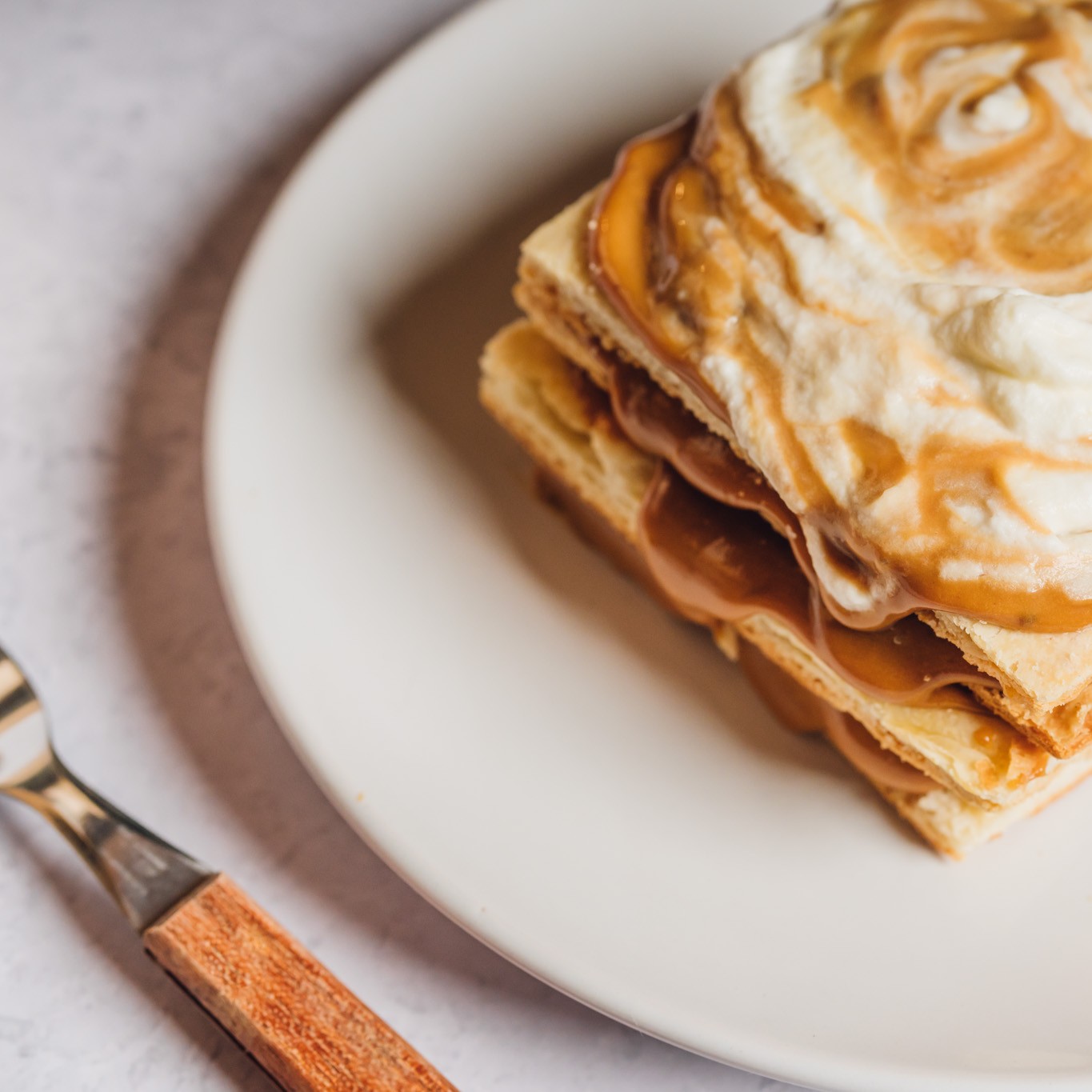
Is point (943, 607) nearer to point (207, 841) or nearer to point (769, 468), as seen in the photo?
point (769, 468)

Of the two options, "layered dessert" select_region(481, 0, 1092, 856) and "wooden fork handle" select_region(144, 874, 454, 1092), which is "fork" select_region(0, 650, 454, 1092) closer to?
"wooden fork handle" select_region(144, 874, 454, 1092)

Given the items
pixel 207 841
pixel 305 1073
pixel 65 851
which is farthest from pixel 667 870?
pixel 65 851

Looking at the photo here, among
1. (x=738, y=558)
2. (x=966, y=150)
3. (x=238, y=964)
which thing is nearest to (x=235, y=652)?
(x=238, y=964)

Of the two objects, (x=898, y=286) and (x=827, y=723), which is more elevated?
(x=898, y=286)

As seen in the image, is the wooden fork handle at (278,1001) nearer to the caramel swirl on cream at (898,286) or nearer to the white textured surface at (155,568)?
the white textured surface at (155,568)

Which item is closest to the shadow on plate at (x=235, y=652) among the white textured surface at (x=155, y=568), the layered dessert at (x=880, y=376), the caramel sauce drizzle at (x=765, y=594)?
the white textured surface at (x=155, y=568)

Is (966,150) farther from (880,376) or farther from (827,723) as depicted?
(827,723)
